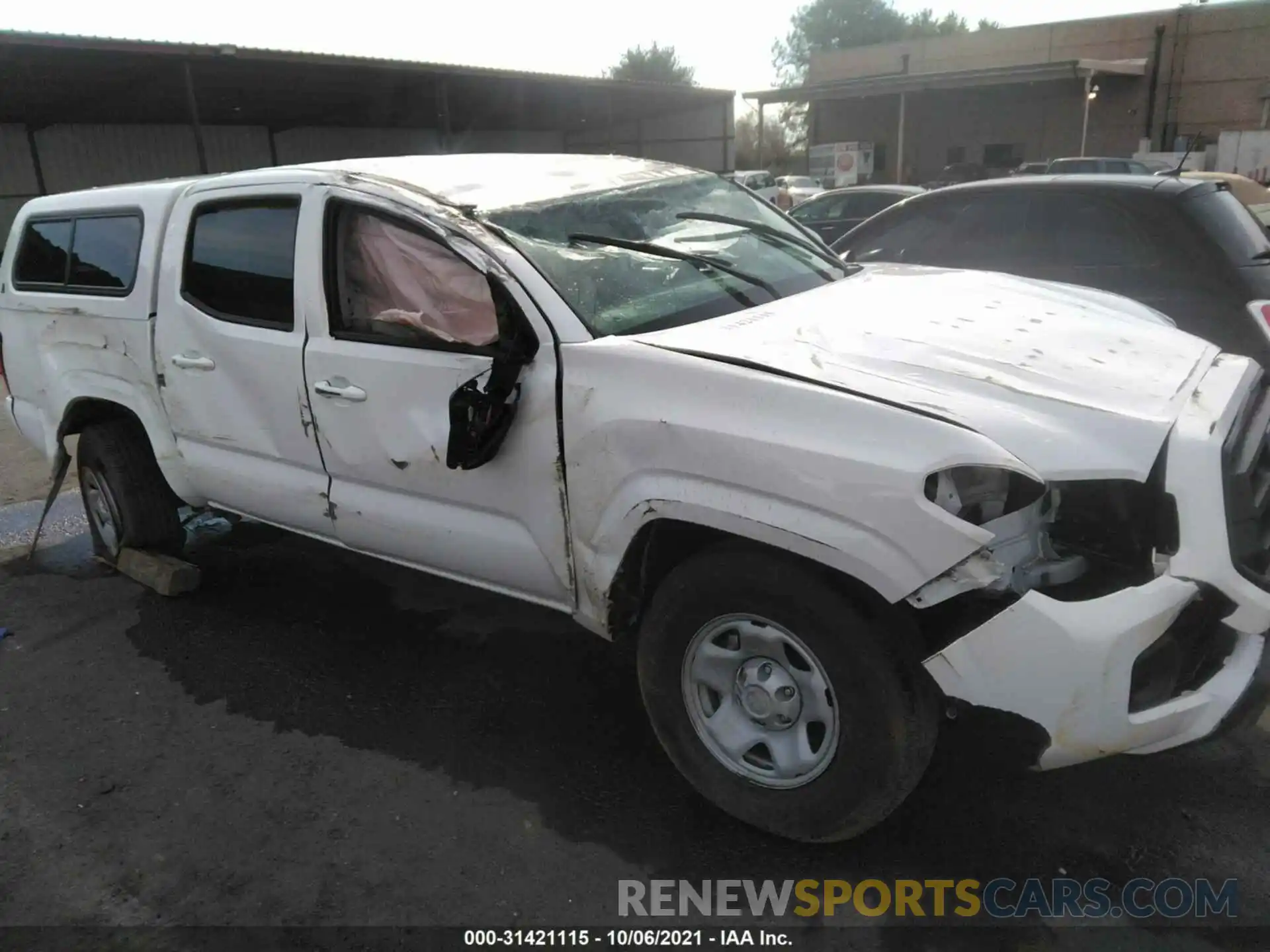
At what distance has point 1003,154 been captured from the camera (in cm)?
3459

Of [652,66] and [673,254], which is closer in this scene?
[673,254]

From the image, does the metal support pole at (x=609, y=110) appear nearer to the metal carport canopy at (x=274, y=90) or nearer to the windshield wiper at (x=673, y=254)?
the metal carport canopy at (x=274, y=90)

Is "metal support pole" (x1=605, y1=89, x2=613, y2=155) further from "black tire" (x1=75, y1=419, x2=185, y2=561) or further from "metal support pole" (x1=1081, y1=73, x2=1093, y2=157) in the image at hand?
"black tire" (x1=75, y1=419, x2=185, y2=561)

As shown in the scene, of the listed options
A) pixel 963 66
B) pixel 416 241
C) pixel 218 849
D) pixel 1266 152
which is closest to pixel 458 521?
pixel 416 241

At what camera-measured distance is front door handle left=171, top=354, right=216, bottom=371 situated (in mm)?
3779

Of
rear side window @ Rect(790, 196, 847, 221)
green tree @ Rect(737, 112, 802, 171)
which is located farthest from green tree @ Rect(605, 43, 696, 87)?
rear side window @ Rect(790, 196, 847, 221)

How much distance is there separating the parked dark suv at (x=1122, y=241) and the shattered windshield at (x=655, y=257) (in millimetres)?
1989

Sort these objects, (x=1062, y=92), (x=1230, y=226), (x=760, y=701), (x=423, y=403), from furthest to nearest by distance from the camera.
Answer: (x=1062, y=92), (x=1230, y=226), (x=423, y=403), (x=760, y=701)

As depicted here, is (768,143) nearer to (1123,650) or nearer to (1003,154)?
(1003,154)

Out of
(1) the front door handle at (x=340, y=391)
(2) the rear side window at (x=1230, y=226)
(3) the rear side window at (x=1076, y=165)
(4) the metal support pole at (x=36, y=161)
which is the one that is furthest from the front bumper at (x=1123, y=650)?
(4) the metal support pole at (x=36, y=161)

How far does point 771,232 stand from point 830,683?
2.12m

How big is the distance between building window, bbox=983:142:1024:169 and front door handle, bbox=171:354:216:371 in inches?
1378

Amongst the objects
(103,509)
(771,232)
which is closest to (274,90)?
(103,509)

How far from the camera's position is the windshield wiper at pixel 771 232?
143 inches
